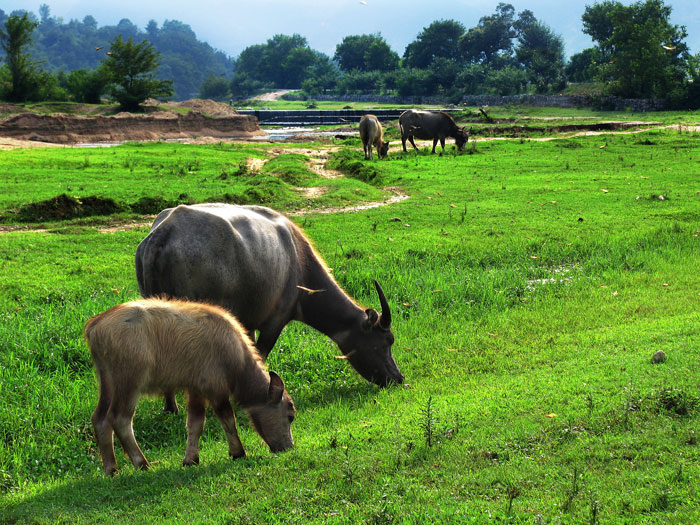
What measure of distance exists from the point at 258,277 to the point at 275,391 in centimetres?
149

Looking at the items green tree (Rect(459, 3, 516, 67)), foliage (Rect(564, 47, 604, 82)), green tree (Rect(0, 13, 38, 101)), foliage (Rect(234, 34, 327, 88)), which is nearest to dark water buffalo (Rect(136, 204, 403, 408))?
green tree (Rect(0, 13, 38, 101))

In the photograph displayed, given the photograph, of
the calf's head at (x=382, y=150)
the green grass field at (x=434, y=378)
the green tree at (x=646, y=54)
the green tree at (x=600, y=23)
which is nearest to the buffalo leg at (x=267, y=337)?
the green grass field at (x=434, y=378)

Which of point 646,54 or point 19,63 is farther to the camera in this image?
point 646,54

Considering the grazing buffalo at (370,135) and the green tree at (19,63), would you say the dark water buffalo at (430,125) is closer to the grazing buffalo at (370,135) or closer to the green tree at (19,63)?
the grazing buffalo at (370,135)

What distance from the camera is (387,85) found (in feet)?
303

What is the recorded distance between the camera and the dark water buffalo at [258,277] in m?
5.69

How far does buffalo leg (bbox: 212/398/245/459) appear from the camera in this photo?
15.9ft

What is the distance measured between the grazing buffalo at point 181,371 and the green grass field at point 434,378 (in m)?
0.27

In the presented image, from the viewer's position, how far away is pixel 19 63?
4650 cm

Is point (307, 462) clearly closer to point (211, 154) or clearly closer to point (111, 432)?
point (111, 432)

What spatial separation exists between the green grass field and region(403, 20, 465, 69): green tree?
299ft

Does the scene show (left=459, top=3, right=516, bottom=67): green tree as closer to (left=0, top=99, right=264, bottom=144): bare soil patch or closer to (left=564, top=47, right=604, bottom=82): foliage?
(left=564, top=47, right=604, bottom=82): foliage

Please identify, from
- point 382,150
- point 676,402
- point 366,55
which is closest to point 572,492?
point 676,402

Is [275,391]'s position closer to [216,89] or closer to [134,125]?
[134,125]
